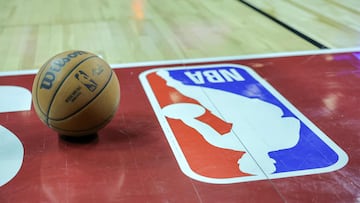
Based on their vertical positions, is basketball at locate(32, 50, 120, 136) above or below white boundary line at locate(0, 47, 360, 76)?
above

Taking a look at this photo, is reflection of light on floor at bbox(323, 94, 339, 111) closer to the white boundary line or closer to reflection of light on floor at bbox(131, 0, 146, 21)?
the white boundary line

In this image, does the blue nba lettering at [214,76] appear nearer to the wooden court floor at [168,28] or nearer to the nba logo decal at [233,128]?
the nba logo decal at [233,128]

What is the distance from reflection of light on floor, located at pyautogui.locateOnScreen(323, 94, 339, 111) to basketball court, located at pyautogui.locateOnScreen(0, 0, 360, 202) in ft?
0.04

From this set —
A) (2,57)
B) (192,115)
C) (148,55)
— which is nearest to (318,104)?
(192,115)

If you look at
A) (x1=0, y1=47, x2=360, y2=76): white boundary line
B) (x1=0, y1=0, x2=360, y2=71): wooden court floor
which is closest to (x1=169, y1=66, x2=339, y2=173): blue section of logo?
(x1=0, y1=47, x2=360, y2=76): white boundary line

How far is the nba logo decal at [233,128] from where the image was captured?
92.4 inches

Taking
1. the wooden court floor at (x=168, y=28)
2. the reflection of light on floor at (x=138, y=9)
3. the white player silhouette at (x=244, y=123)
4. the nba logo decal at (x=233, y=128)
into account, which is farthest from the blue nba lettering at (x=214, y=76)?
the reflection of light on floor at (x=138, y=9)

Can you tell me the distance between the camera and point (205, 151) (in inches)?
97.2

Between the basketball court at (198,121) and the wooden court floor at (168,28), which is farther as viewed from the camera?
the wooden court floor at (168,28)

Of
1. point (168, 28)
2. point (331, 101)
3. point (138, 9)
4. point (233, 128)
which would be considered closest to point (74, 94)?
point (233, 128)

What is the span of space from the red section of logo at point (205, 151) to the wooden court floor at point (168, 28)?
1.08 metres

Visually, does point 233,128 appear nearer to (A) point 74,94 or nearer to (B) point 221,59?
(A) point 74,94

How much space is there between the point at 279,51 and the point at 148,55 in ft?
3.59

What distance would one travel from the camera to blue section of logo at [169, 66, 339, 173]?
2387 millimetres
